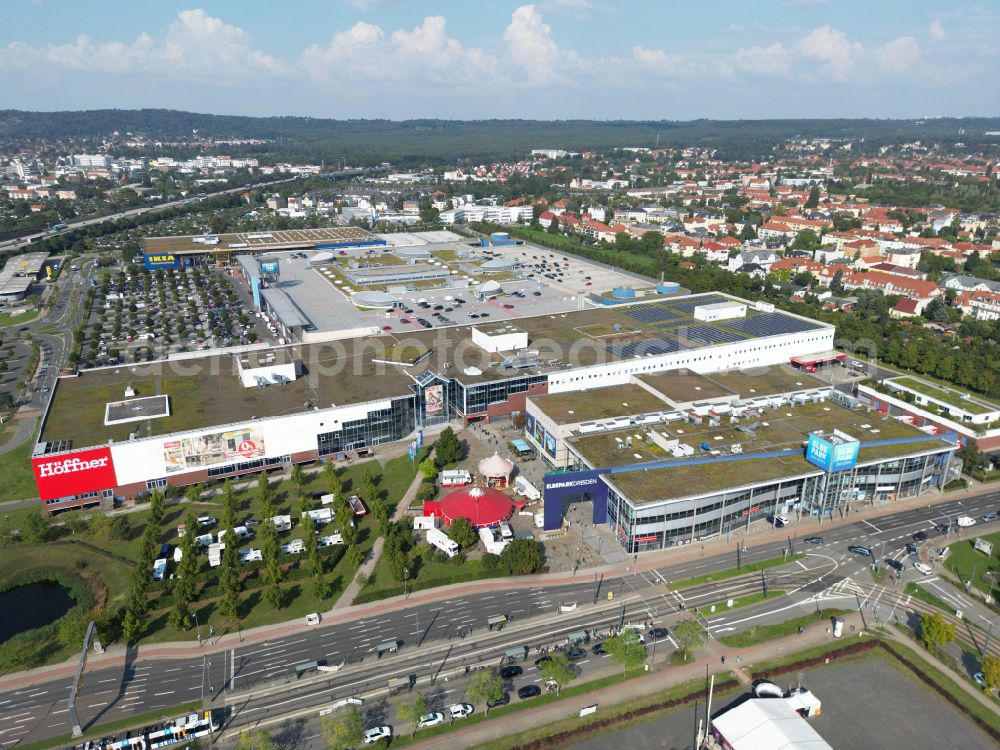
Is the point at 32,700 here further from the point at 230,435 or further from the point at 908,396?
the point at 908,396

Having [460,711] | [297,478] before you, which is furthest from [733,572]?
[297,478]

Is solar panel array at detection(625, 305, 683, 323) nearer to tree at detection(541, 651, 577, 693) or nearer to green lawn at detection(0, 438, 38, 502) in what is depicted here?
tree at detection(541, 651, 577, 693)

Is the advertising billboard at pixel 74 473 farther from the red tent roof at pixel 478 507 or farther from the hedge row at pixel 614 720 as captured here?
the hedge row at pixel 614 720

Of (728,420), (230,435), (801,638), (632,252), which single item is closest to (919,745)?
(801,638)

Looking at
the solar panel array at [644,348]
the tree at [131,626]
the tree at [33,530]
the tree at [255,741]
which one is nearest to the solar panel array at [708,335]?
the solar panel array at [644,348]

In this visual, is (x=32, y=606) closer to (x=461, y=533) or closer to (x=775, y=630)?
(x=461, y=533)

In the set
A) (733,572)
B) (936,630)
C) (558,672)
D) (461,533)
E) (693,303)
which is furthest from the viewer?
(693,303)

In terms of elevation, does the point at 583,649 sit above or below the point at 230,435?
below
